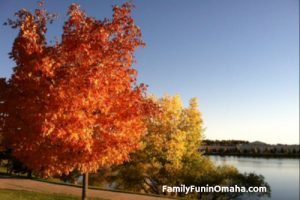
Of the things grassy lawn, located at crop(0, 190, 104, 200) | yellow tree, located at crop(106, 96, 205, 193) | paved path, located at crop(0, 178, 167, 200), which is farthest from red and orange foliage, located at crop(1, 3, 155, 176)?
yellow tree, located at crop(106, 96, 205, 193)

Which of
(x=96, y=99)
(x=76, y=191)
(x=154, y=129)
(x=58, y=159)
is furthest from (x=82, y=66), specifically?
(x=154, y=129)

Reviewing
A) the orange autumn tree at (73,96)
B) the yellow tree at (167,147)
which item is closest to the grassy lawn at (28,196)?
the orange autumn tree at (73,96)

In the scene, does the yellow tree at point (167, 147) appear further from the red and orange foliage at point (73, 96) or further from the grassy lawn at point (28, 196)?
the red and orange foliage at point (73, 96)

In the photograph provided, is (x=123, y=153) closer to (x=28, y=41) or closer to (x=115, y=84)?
(x=115, y=84)

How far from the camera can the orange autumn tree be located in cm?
1384

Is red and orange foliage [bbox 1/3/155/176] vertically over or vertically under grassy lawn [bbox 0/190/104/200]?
over

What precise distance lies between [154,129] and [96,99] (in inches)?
992

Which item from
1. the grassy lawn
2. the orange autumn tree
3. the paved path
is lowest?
the paved path

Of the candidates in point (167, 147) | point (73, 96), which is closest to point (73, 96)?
point (73, 96)

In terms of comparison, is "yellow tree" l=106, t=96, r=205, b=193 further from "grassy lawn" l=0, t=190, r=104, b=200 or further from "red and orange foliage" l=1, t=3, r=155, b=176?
"red and orange foliage" l=1, t=3, r=155, b=176

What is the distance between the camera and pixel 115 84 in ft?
49.8

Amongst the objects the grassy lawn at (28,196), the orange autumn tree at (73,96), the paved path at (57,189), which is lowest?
the paved path at (57,189)

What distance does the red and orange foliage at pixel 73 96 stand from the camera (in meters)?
13.8

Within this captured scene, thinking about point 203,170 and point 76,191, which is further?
point 203,170
